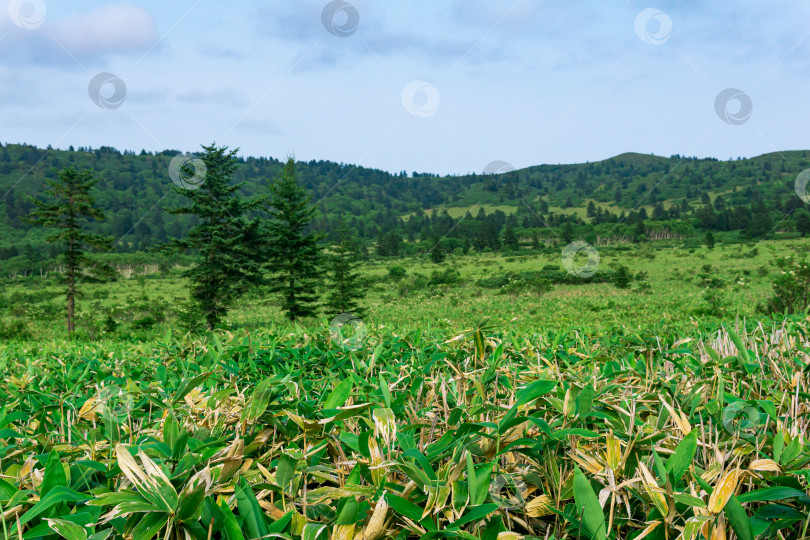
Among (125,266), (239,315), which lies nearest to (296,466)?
(239,315)

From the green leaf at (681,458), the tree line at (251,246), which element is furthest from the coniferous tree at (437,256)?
the green leaf at (681,458)

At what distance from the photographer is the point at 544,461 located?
0.88 metres

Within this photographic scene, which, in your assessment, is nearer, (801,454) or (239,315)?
(801,454)


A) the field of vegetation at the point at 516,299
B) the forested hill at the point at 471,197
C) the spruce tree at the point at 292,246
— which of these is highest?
the forested hill at the point at 471,197

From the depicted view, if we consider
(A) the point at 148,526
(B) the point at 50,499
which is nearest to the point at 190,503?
(A) the point at 148,526

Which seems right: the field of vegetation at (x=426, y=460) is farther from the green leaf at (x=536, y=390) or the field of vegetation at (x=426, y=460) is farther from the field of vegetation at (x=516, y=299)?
the field of vegetation at (x=516, y=299)

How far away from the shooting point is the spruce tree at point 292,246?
23.6 m

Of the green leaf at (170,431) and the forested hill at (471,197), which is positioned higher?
the forested hill at (471,197)

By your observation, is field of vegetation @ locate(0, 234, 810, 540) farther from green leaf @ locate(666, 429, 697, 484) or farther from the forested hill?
the forested hill

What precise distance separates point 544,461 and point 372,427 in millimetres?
321

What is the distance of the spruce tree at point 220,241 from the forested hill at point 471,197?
149 feet

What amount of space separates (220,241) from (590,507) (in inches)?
931

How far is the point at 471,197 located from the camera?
150 meters

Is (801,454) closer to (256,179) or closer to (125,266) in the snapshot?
(125,266)
